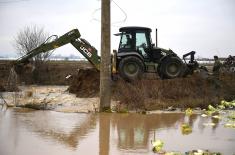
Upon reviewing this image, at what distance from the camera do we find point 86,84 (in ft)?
70.3

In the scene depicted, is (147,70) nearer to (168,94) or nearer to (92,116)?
(168,94)

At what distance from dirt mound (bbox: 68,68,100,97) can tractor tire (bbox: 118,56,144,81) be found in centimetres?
170

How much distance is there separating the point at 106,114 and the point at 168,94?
160 inches

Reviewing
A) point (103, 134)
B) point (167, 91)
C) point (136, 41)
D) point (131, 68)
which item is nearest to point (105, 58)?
point (131, 68)

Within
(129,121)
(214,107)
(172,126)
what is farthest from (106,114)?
(214,107)

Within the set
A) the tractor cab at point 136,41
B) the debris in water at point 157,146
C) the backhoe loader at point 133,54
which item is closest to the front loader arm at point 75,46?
the backhoe loader at point 133,54

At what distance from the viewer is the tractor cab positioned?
19.8 metres

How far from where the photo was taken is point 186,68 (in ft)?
68.3

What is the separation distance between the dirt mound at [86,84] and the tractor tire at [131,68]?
170 cm

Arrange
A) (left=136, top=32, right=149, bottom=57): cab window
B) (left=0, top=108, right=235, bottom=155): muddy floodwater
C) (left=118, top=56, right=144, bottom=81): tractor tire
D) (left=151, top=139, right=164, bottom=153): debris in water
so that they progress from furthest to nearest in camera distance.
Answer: (left=136, top=32, right=149, bottom=57): cab window < (left=118, top=56, right=144, bottom=81): tractor tire < (left=0, top=108, right=235, bottom=155): muddy floodwater < (left=151, top=139, right=164, bottom=153): debris in water

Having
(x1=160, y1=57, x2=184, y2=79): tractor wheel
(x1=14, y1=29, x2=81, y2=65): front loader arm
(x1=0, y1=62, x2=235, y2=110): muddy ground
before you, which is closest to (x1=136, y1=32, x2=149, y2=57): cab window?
(x1=160, y1=57, x2=184, y2=79): tractor wheel

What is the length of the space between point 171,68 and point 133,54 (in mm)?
2033

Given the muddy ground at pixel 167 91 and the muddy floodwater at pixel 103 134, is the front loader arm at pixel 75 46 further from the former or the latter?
the muddy floodwater at pixel 103 134

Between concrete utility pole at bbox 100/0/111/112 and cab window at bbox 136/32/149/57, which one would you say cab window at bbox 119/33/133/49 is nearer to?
cab window at bbox 136/32/149/57
